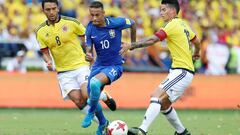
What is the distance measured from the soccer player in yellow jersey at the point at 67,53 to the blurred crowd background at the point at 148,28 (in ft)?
31.8

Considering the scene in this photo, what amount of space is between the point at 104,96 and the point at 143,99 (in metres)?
6.86

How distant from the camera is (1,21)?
77.7 ft

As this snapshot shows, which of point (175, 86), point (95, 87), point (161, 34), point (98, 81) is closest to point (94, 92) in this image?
point (95, 87)

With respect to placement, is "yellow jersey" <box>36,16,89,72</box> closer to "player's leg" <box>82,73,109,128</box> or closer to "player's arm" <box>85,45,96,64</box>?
"player's arm" <box>85,45,96,64</box>

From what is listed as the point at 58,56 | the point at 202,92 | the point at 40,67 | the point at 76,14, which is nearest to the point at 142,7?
the point at 76,14

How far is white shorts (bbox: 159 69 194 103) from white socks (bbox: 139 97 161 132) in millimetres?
272

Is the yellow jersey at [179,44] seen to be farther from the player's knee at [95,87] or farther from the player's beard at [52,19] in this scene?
the player's beard at [52,19]

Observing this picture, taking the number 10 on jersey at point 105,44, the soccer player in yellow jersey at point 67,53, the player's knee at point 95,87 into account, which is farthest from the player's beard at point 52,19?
the player's knee at point 95,87

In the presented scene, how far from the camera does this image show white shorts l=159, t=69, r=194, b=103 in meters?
11.3

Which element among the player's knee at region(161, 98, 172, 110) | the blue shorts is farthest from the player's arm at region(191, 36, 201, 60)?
the blue shorts

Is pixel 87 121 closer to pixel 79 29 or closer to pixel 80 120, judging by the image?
pixel 79 29

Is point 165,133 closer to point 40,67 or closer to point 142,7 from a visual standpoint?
point 40,67

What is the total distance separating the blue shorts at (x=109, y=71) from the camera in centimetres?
1188

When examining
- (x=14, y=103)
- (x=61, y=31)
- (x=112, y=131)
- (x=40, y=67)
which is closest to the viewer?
(x=112, y=131)
